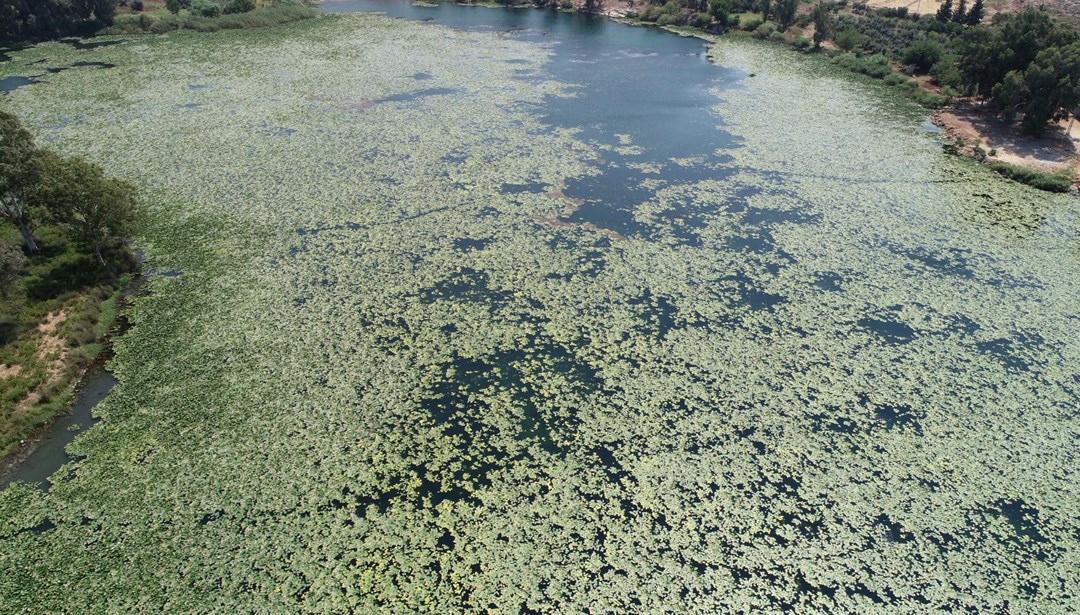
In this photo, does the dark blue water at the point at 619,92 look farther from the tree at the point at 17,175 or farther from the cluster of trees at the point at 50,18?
the cluster of trees at the point at 50,18

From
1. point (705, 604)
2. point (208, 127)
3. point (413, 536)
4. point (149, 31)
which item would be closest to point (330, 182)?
point (208, 127)

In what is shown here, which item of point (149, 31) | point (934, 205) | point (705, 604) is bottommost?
point (705, 604)

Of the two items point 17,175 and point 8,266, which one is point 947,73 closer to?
point 17,175

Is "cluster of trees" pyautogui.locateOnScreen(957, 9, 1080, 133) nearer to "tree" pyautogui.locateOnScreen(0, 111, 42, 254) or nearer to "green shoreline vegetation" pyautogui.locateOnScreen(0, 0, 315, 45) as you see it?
"tree" pyautogui.locateOnScreen(0, 111, 42, 254)

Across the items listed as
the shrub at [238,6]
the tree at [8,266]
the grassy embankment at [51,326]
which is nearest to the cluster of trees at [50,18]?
the shrub at [238,6]

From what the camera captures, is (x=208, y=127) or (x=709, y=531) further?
(x=208, y=127)

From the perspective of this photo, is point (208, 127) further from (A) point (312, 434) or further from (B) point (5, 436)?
(A) point (312, 434)
